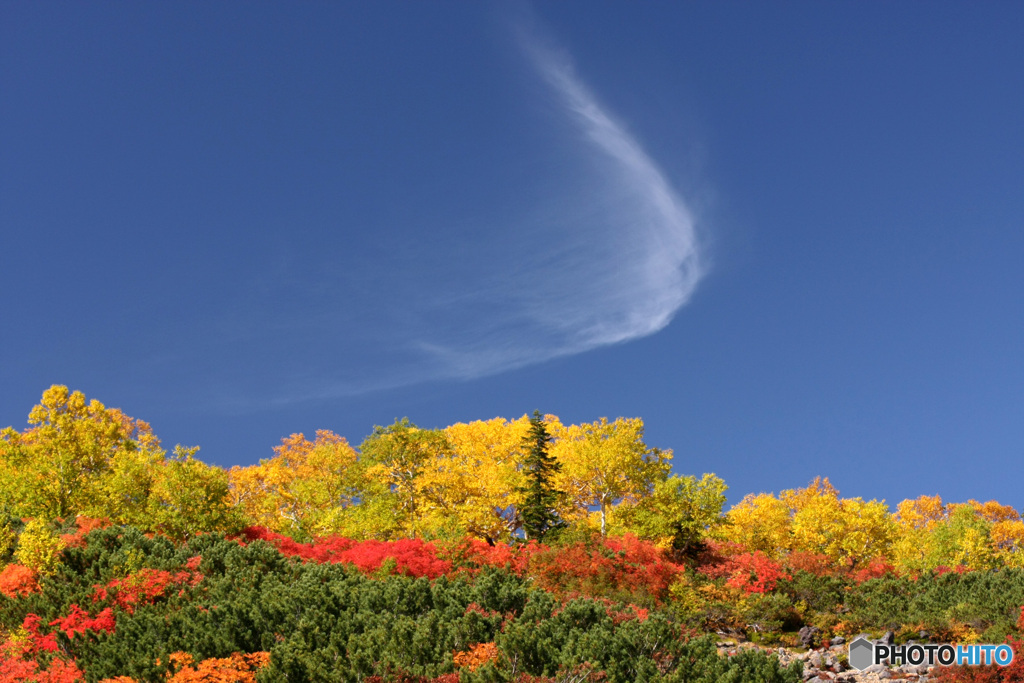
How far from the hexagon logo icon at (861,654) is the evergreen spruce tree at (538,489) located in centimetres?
1821

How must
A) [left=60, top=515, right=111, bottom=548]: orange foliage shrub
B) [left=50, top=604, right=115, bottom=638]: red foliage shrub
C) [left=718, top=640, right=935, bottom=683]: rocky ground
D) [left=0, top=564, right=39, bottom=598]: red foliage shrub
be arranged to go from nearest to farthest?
[left=50, top=604, right=115, bottom=638]: red foliage shrub
[left=0, top=564, right=39, bottom=598]: red foliage shrub
[left=718, top=640, right=935, bottom=683]: rocky ground
[left=60, top=515, right=111, bottom=548]: orange foliage shrub

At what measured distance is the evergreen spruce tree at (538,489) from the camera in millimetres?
39312

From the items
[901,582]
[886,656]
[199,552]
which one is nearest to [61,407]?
[199,552]

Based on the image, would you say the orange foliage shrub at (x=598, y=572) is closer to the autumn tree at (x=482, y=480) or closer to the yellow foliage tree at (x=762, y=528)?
the autumn tree at (x=482, y=480)

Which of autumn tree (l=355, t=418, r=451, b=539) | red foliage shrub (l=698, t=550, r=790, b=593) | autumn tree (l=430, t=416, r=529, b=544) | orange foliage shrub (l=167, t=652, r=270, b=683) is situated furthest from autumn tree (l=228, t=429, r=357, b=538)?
orange foliage shrub (l=167, t=652, r=270, b=683)

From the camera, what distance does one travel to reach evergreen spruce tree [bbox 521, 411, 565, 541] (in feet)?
129

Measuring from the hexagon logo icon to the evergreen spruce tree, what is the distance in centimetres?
1821

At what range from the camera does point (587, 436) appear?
142 ft

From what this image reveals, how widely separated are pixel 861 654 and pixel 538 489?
67.8ft

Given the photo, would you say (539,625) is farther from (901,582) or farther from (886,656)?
(901,582)

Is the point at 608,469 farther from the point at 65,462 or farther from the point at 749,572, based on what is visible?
the point at 65,462

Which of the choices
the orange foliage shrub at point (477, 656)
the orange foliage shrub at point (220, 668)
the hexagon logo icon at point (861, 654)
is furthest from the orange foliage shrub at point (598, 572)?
the orange foliage shrub at point (220, 668)

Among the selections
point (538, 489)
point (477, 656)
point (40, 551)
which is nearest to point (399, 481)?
point (538, 489)

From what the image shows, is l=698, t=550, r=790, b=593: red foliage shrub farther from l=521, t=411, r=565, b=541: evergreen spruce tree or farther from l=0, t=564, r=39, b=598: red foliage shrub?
l=0, t=564, r=39, b=598: red foliage shrub
